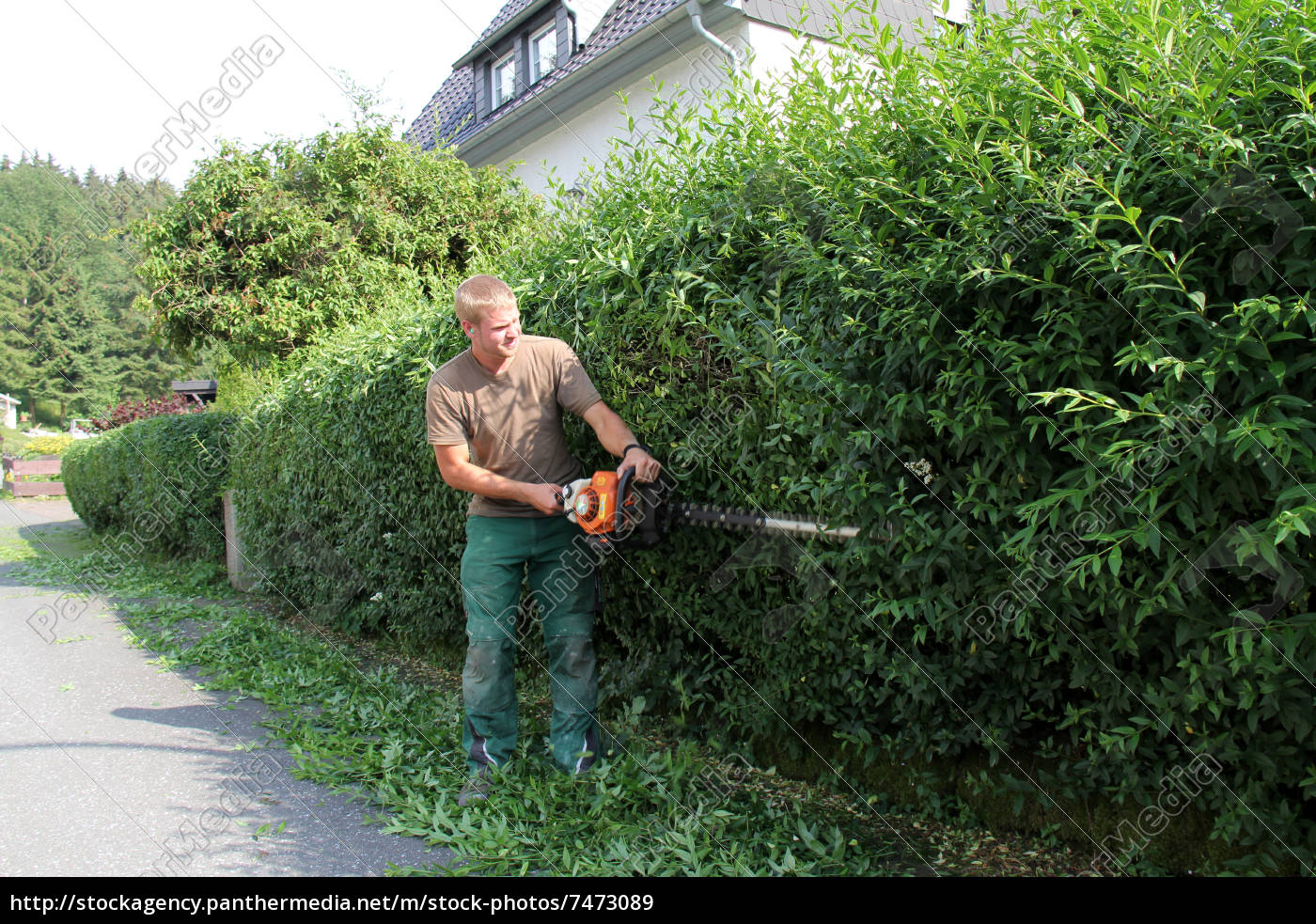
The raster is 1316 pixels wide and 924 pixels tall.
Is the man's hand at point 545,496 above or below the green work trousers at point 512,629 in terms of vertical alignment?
above

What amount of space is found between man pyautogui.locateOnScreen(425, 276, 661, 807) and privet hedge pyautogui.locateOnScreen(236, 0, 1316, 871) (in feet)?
1.00

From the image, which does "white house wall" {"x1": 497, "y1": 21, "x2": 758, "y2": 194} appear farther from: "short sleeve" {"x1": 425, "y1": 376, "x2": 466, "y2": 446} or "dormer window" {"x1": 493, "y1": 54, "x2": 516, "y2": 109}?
"short sleeve" {"x1": 425, "y1": 376, "x2": 466, "y2": 446}

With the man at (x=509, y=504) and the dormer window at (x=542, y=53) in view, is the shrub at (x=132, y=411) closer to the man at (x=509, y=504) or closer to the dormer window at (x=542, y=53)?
the dormer window at (x=542, y=53)

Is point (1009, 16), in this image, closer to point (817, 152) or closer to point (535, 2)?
point (817, 152)

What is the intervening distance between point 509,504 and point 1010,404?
2.39m

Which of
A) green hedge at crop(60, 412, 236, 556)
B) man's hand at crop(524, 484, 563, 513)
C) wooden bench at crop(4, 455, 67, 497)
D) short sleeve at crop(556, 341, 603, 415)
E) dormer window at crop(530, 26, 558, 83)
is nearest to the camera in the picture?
man's hand at crop(524, 484, 563, 513)

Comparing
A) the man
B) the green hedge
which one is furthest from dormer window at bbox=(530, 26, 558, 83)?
the man

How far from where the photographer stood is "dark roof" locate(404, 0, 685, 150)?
13797mm

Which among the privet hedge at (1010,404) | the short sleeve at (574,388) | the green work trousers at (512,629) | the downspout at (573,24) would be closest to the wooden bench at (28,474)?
the downspout at (573,24)

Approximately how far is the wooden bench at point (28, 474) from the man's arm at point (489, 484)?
36.4 meters

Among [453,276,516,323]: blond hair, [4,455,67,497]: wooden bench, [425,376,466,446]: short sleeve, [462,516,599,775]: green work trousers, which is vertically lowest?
[4,455,67,497]: wooden bench

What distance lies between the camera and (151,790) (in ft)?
13.6

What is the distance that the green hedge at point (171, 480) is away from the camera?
11.9 m

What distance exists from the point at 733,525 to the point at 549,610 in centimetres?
111
